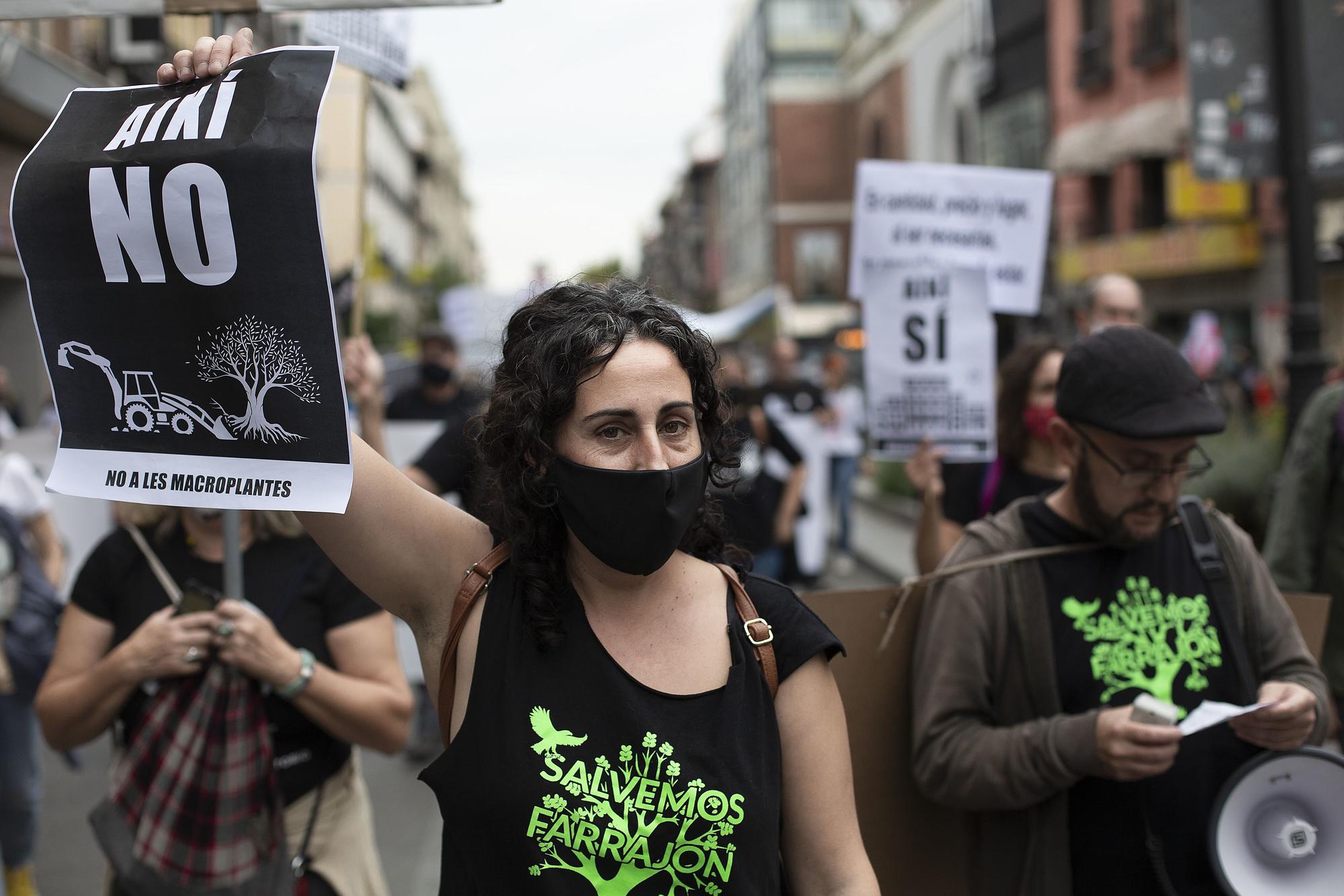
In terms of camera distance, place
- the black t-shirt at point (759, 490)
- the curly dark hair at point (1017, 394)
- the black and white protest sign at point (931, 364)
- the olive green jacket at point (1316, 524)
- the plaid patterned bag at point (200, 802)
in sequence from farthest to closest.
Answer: the black t-shirt at point (759, 490) → the black and white protest sign at point (931, 364) → the curly dark hair at point (1017, 394) → the olive green jacket at point (1316, 524) → the plaid patterned bag at point (200, 802)

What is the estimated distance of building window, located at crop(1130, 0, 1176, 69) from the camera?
23.3 metres

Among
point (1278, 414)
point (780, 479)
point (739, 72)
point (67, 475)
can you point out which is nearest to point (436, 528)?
point (67, 475)

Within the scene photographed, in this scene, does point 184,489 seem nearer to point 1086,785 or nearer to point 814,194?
point 1086,785

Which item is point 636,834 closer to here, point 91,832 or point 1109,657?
point 1109,657

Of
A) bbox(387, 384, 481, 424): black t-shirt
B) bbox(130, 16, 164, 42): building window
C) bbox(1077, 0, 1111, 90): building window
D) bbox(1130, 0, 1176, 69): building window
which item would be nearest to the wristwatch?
bbox(387, 384, 481, 424): black t-shirt

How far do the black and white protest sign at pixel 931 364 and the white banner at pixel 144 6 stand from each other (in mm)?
2877

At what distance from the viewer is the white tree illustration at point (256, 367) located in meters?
1.97

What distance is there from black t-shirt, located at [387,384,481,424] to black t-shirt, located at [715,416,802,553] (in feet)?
5.73

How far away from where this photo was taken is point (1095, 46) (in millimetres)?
26906

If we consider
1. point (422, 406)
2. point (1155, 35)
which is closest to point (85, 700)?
point (422, 406)

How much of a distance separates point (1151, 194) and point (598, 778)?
26276 mm

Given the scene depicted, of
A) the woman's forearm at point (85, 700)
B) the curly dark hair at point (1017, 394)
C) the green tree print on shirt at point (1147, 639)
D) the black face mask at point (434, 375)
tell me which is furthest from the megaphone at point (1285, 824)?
the black face mask at point (434, 375)

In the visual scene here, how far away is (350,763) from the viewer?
319 cm

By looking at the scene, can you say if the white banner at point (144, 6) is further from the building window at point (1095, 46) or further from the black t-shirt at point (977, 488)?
the building window at point (1095, 46)
